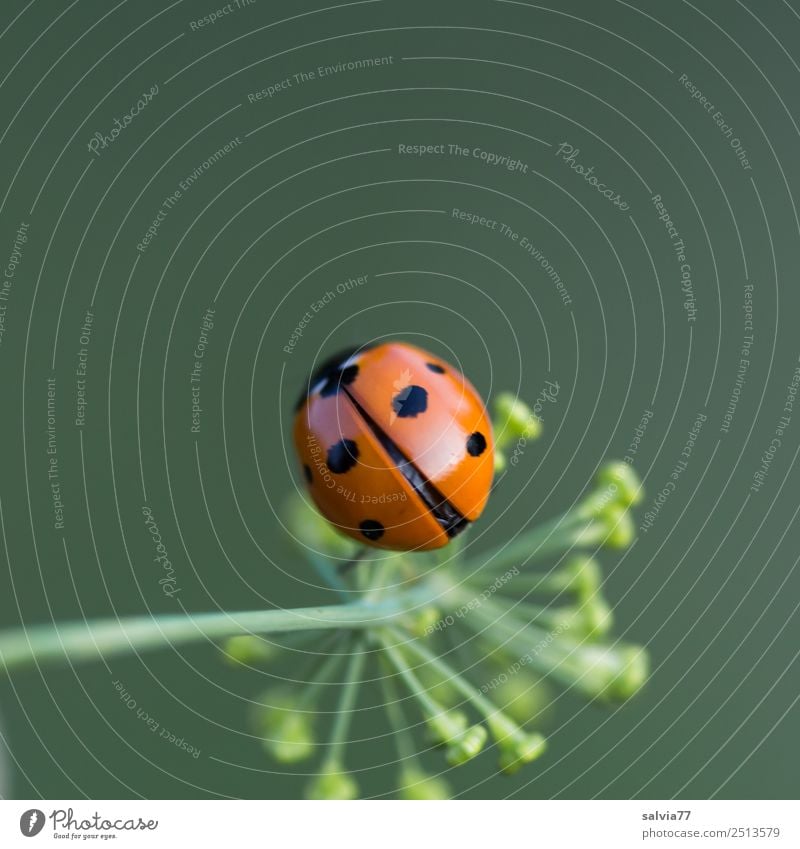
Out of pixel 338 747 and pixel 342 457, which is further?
pixel 342 457

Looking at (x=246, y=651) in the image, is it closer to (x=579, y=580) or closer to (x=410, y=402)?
(x=410, y=402)

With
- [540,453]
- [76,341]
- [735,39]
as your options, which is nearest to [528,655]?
[540,453]

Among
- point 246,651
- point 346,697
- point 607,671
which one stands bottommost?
point 607,671

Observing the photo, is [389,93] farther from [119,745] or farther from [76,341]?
[119,745]

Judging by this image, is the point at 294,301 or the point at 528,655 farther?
the point at 294,301

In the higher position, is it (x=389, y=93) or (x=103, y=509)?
(x=389, y=93)

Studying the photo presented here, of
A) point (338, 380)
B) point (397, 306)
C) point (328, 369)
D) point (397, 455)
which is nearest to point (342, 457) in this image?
point (397, 455)

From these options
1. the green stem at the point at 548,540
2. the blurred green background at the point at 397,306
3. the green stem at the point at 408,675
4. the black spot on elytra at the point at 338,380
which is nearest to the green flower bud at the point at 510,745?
the green stem at the point at 408,675
